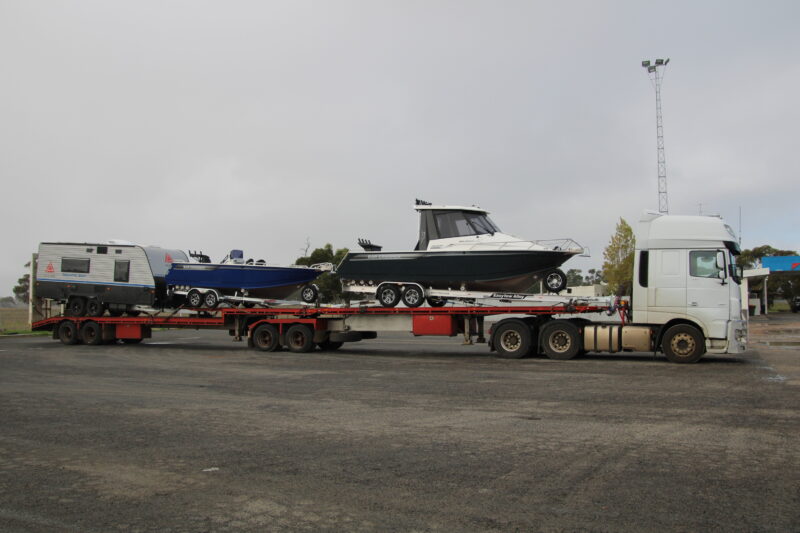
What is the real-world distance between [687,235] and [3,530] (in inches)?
552

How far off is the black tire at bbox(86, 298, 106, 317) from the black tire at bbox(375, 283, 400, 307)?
1004 centimetres

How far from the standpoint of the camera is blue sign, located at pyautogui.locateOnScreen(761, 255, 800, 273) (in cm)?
4431

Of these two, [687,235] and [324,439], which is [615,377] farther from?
[324,439]

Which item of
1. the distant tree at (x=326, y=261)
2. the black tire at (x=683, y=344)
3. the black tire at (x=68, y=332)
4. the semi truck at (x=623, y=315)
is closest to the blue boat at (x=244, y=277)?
the semi truck at (x=623, y=315)

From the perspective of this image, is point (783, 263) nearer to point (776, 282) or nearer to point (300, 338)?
point (776, 282)

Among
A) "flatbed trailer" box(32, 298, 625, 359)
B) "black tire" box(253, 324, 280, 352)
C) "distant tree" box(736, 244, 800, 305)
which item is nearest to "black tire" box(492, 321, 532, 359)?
"flatbed trailer" box(32, 298, 625, 359)

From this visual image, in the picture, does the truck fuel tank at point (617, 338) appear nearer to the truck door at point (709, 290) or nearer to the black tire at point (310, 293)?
the truck door at point (709, 290)

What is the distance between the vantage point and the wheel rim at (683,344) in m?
14.2

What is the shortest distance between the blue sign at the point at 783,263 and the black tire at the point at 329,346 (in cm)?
3672

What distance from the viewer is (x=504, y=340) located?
16.0 m

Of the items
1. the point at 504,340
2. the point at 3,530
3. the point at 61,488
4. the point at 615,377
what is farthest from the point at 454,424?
the point at 504,340

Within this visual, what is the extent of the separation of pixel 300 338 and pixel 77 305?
839 cm

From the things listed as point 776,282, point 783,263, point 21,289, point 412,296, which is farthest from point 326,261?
point 21,289

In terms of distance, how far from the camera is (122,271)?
67.6 ft
